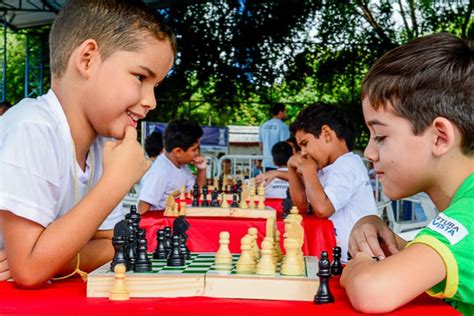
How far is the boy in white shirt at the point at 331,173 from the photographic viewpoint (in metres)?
3.93

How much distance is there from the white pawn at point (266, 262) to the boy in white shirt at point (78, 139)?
0.33 m

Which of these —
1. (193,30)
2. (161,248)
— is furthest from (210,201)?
(193,30)

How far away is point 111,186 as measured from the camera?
1593 mm

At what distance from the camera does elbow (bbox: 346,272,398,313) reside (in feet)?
4.20

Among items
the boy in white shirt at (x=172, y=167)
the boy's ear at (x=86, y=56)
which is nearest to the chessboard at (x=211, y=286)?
the boy's ear at (x=86, y=56)

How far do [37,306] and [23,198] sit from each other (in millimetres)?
335

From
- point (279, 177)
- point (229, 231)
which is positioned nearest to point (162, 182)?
point (279, 177)

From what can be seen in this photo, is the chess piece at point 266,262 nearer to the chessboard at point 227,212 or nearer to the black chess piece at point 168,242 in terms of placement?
the black chess piece at point 168,242

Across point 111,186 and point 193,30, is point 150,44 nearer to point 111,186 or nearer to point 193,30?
point 111,186

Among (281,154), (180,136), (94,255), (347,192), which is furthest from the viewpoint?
(281,154)

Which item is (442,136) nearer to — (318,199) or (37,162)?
(37,162)

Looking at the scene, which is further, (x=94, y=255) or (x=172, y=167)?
(x=172, y=167)

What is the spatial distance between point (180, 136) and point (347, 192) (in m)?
2.08

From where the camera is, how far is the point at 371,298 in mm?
1281
